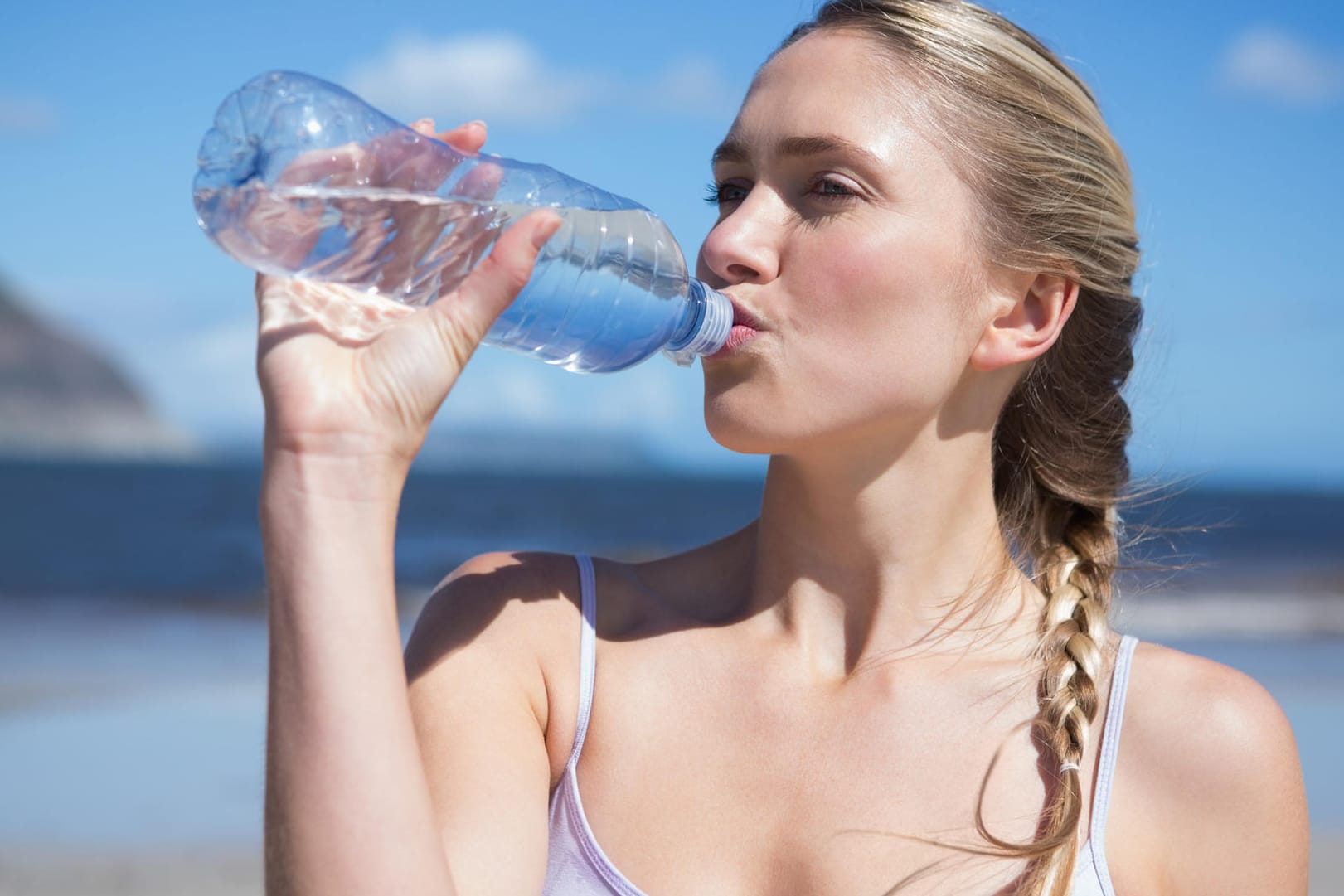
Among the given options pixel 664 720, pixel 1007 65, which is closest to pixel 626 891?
pixel 664 720

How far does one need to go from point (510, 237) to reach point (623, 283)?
18.9 inches

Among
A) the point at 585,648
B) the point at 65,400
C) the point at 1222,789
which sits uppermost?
the point at 65,400

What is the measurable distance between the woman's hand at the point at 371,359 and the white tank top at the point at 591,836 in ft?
2.34

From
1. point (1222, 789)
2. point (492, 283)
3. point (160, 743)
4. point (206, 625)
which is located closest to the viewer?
point (492, 283)

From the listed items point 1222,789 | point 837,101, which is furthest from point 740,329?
point 1222,789

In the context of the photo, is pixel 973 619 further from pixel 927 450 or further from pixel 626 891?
pixel 626 891

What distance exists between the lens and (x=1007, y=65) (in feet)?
8.09

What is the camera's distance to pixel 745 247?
2236mm

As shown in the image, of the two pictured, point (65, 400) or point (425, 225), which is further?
point (65, 400)

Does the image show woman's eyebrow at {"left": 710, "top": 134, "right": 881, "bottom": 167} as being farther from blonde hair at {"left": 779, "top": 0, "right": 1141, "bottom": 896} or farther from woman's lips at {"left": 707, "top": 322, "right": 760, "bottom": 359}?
woman's lips at {"left": 707, "top": 322, "right": 760, "bottom": 359}

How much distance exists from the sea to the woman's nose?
3.71 ft

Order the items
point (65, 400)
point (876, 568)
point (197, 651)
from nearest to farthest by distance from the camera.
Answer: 1. point (876, 568)
2. point (197, 651)
3. point (65, 400)

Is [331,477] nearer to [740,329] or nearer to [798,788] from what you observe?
[740,329]

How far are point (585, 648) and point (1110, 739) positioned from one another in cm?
96
